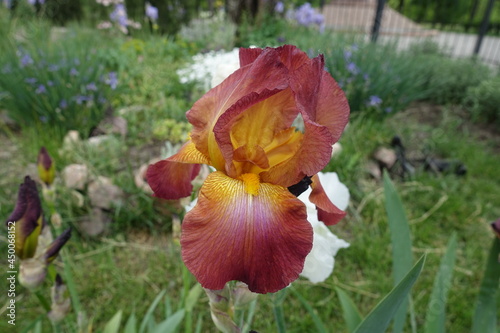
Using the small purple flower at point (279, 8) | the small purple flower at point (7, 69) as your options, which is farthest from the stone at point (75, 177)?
the small purple flower at point (279, 8)

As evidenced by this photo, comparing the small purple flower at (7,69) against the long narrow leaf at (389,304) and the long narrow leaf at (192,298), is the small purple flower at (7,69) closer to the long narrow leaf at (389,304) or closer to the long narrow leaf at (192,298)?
the long narrow leaf at (192,298)

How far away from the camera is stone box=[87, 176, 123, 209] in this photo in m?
2.30

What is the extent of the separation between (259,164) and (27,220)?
551 millimetres

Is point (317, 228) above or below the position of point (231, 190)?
below

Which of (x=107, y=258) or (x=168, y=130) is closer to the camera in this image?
(x=107, y=258)

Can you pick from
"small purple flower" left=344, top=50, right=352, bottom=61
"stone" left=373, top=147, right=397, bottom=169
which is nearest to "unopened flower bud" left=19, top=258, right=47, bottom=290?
"stone" left=373, top=147, right=397, bottom=169

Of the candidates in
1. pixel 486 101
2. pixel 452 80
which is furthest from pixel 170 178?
pixel 452 80

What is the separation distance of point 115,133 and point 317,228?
2.76m

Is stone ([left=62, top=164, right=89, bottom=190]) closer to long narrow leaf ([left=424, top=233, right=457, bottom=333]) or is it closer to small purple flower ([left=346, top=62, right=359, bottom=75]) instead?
long narrow leaf ([left=424, top=233, right=457, bottom=333])

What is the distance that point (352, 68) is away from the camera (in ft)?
10.5

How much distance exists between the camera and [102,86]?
3.39 m

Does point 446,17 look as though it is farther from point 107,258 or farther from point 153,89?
point 107,258

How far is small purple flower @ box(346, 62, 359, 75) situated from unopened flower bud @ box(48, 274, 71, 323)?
2.87 m

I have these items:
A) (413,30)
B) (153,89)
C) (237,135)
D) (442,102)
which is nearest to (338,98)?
(237,135)
